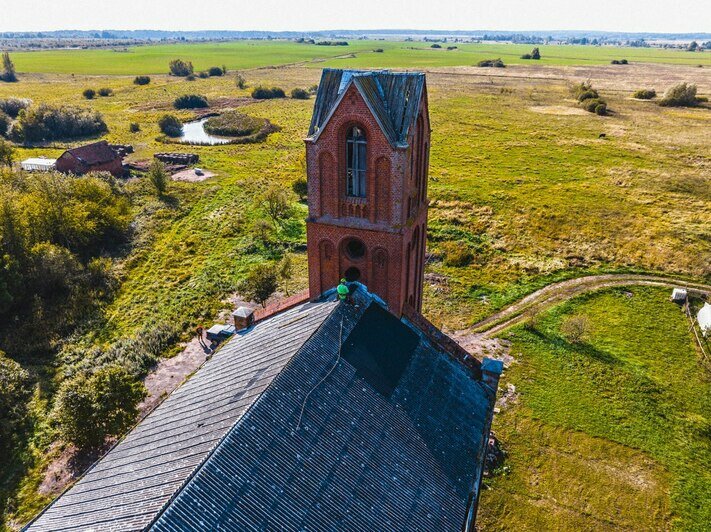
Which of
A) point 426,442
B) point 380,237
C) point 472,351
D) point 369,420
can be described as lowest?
point 472,351

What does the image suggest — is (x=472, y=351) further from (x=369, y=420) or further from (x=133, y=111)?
(x=133, y=111)

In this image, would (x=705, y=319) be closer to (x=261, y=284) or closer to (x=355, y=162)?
(x=355, y=162)

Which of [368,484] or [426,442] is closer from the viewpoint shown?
[368,484]

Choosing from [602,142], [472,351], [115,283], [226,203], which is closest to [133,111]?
[226,203]

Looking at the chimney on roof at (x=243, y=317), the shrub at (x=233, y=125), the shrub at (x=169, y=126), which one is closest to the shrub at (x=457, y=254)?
the chimney on roof at (x=243, y=317)

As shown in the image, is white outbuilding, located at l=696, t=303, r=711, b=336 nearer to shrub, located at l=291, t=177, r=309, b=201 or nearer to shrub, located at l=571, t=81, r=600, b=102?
shrub, located at l=291, t=177, r=309, b=201

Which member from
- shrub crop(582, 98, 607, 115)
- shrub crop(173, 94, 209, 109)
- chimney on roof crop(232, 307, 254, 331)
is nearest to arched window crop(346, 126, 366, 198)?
chimney on roof crop(232, 307, 254, 331)
